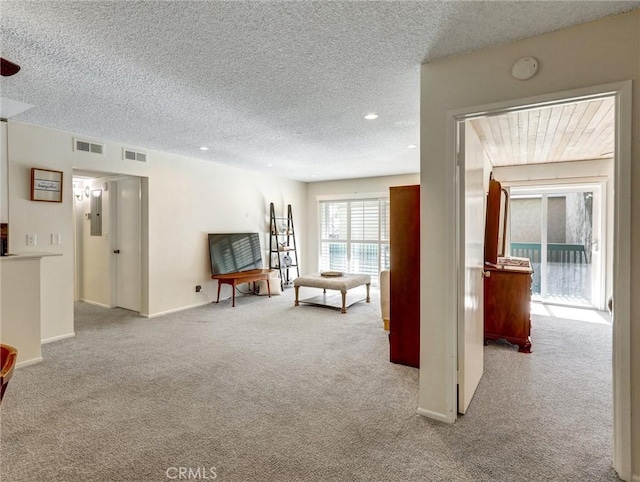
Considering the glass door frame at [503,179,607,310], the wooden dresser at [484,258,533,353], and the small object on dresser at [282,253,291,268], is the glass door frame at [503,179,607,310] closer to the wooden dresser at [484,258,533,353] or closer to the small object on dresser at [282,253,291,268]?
the wooden dresser at [484,258,533,353]

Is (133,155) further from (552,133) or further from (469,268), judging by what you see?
(552,133)

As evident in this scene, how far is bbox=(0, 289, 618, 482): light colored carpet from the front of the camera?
5.99 ft

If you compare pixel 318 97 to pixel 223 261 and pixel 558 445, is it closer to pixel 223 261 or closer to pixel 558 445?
pixel 558 445

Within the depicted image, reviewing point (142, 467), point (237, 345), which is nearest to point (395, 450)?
point (142, 467)

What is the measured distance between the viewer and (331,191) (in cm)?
814

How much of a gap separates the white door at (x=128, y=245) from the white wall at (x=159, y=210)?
273mm

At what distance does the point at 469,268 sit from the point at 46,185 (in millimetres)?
4495

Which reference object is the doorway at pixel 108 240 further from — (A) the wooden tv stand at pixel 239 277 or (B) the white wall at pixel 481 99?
(B) the white wall at pixel 481 99

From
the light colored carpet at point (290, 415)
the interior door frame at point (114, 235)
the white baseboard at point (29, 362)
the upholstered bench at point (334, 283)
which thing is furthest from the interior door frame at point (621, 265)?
the interior door frame at point (114, 235)

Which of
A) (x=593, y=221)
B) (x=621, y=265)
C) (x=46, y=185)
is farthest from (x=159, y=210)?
(x=593, y=221)

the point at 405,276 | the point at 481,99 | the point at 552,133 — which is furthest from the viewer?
the point at 552,133

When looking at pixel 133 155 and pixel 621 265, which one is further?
pixel 133 155

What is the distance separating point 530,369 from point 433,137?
237 centimetres

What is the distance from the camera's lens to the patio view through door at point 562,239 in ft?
17.9
